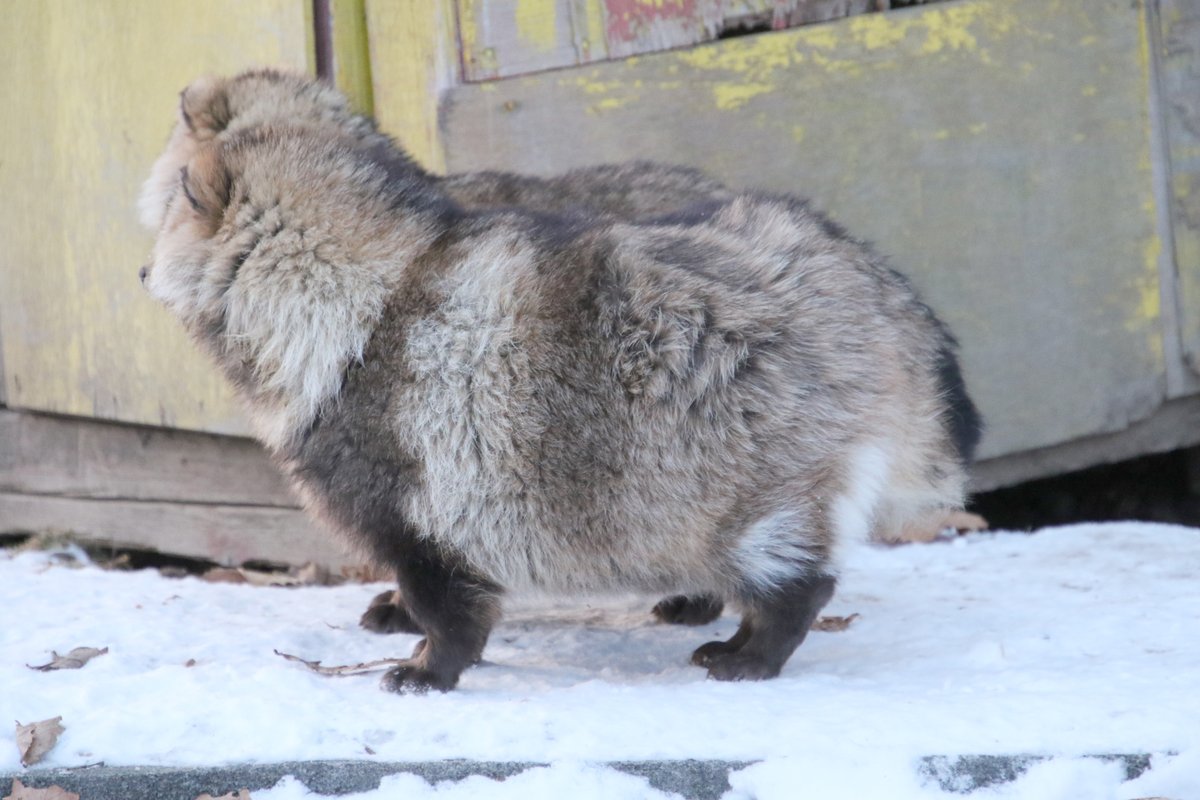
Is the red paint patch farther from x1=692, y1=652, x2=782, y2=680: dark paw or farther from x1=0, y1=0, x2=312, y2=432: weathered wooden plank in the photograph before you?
x1=692, y1=652, x2=782, y2=680: dark paw

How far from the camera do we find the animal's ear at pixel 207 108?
3.68 metres

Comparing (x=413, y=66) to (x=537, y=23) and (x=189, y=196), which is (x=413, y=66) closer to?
(x=537, y=23)

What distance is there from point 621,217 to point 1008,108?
1.70m

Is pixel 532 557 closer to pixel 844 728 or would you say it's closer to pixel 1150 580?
pixel 844 728

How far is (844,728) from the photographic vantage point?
9.07 ft

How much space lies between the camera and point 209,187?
3.24 m

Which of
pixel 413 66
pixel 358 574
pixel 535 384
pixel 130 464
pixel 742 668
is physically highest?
pixel 413 66

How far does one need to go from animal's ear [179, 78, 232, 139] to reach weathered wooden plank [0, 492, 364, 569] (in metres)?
1.83

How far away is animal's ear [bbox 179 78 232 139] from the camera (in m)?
3.68

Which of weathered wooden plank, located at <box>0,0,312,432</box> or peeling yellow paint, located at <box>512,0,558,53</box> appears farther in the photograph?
weathered wooden plank, located at <box>0,0,312,432</box>

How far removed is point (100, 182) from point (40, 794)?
2965mm

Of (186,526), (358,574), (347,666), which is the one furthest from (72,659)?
(186,526)

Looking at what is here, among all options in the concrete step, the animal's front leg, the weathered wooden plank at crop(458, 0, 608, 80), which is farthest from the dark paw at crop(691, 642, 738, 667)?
the weathered wooden plank at crop(458, 0, 608, 80)

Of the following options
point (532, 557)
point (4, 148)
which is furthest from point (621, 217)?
point (4, 148)
